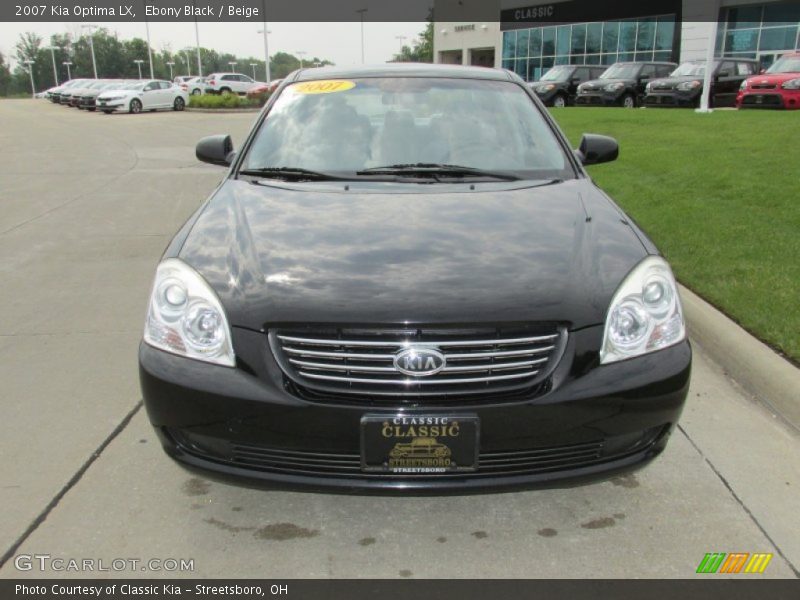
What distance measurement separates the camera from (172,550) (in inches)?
98.7

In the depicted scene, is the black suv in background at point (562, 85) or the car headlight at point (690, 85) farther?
the black suv in background at point (562, 85)

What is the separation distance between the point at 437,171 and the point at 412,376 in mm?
1483

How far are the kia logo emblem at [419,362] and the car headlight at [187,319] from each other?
55 cm

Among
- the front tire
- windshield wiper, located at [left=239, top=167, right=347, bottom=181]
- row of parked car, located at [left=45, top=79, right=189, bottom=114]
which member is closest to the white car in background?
row of parked car, located at [left=45, top=79, right=189, bottom=114]

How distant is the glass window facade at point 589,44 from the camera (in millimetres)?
38344

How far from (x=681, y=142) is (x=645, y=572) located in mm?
10399

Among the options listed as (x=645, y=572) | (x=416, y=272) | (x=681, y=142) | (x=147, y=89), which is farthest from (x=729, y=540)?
(x=147, y=89)

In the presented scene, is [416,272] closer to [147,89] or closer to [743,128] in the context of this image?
[743,128]

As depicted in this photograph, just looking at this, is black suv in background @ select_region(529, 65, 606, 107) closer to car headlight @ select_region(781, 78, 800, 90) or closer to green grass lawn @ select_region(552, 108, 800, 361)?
car headlight @ select_region(781, 78, 800, 90)

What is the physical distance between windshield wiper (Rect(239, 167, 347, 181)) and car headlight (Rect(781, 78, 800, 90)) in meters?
17.7

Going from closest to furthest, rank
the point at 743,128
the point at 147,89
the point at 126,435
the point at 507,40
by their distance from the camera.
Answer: the point at 126,435 < the point at 743,128 < the point at 147,89 < the point at 507,40

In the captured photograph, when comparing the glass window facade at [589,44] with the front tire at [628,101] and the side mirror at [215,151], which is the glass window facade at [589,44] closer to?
the front tire at [628,101]

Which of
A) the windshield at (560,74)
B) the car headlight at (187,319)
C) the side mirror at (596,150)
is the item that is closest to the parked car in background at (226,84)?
the windshield at (560,74)
